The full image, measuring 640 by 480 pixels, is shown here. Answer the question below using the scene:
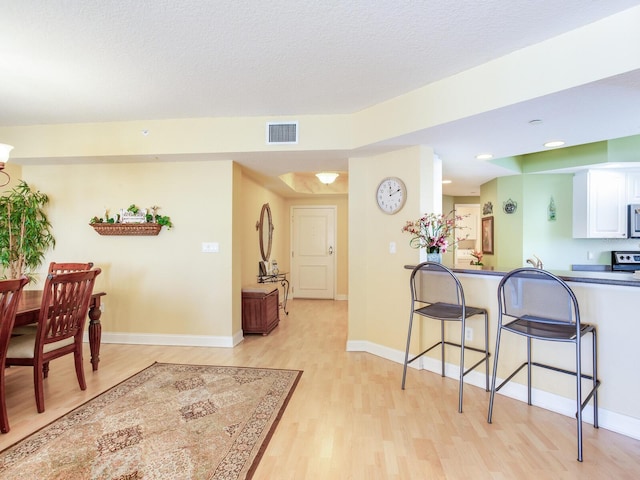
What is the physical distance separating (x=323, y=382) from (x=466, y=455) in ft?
4.15

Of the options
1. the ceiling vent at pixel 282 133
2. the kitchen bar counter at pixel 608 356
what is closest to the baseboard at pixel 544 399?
the kitchen bar counter at pixel 608 356

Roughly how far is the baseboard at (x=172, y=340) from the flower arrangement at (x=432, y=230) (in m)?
2.37

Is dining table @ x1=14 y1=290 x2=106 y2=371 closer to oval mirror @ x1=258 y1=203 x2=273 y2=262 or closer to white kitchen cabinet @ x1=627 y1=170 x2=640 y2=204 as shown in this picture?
oval mirror @ x1=258 y1=203 x2=273 y2=262

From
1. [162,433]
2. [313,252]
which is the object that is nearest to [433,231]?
[162,433]

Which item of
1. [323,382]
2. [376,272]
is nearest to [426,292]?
[376,272]

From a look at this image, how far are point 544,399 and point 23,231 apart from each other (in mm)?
5211

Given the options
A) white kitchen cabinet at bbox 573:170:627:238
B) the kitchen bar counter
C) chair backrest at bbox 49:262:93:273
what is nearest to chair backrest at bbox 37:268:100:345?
chair backrest at bbox 49:262:93:273

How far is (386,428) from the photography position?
2.19 m

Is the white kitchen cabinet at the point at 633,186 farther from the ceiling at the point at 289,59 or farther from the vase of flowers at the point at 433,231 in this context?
the vase of flowers at the point at 433,231

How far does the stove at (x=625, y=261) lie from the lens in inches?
170

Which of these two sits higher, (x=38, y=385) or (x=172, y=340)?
(x=38, y=385)

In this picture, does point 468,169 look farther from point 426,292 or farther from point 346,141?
point 426,292

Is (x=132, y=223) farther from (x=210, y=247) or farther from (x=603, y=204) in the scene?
(x=603, y=204)

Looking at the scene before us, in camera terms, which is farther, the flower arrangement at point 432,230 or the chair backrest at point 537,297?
the flower arrangement at point 432,230
